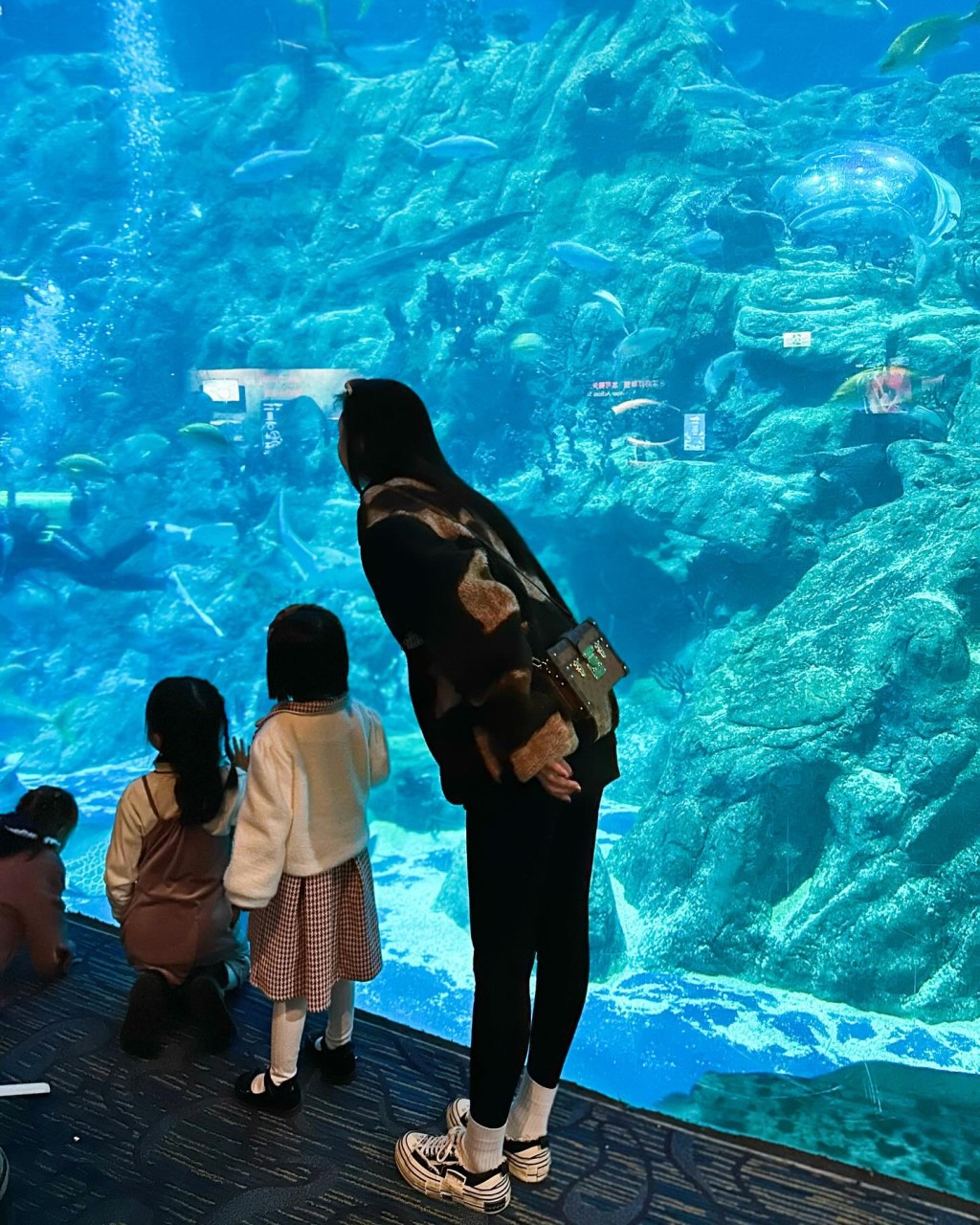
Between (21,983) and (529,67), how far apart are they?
13752 mm

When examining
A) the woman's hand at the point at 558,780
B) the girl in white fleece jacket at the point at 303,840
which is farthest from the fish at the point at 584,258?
the woman's hand at the point at 558,780

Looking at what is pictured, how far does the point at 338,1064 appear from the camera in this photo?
1.79 meters

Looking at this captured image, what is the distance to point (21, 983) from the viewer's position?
7.20 feet

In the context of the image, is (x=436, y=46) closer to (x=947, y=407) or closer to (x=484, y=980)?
(x=947, y=407)

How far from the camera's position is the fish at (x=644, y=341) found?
381 inches

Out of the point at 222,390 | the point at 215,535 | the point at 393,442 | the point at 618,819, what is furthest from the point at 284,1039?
the point at 222,390

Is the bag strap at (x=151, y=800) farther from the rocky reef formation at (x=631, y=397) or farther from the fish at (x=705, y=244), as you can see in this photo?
the fish at (x=705, y=244)

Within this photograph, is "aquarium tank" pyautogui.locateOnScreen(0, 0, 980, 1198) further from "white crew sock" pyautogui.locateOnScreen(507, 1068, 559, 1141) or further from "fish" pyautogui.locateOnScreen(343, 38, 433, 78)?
"white crew sock" pyautogui.locateOnScreen(507, 1068, 559, 1141)

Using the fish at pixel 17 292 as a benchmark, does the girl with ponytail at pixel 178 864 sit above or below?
below

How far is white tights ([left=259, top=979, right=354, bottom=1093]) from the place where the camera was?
165 centimetres

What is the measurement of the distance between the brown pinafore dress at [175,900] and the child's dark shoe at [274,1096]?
0.41 m

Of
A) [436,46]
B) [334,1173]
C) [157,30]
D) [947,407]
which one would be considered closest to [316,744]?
[334,1173]

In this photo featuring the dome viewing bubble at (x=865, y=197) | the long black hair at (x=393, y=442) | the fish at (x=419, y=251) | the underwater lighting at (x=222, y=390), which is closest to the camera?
the long black hair at (x=393, y=442)

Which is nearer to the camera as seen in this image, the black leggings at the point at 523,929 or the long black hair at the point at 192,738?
the black leggings at the point at 523,929
